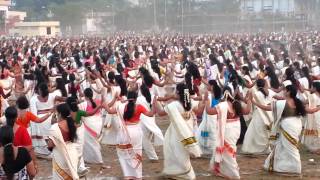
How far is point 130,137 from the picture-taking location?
8266 millimetres

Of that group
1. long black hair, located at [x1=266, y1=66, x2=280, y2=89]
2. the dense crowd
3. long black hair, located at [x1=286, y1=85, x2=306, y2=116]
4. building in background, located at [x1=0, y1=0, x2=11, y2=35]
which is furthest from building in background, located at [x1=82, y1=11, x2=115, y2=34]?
long black hair, located at [x1=286, y1=85, x2=306, y2=116]

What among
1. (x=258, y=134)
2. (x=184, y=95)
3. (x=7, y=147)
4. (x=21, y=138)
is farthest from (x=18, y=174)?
(x=258, y=134)

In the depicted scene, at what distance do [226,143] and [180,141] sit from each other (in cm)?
68

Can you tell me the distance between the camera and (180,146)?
835 centimetres

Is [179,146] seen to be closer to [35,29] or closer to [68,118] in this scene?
[68,118]

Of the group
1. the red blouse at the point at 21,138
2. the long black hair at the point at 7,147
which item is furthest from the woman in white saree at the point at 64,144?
the long black hair at the point at 7,147

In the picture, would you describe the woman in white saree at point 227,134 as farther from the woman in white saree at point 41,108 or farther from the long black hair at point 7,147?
the long black hair at point 7,147

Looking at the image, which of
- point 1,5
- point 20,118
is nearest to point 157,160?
point 20,118

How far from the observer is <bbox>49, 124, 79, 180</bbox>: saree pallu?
6820 mm

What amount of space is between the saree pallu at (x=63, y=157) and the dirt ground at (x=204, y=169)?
203 cm

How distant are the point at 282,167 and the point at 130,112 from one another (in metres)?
2.44

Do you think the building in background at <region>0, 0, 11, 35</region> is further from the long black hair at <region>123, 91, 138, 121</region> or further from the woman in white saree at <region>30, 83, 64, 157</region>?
the long black hair at <region>123, 91, 138, 121</region>

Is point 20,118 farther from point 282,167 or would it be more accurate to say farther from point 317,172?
point 317,172

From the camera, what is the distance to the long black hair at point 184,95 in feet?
27.2
